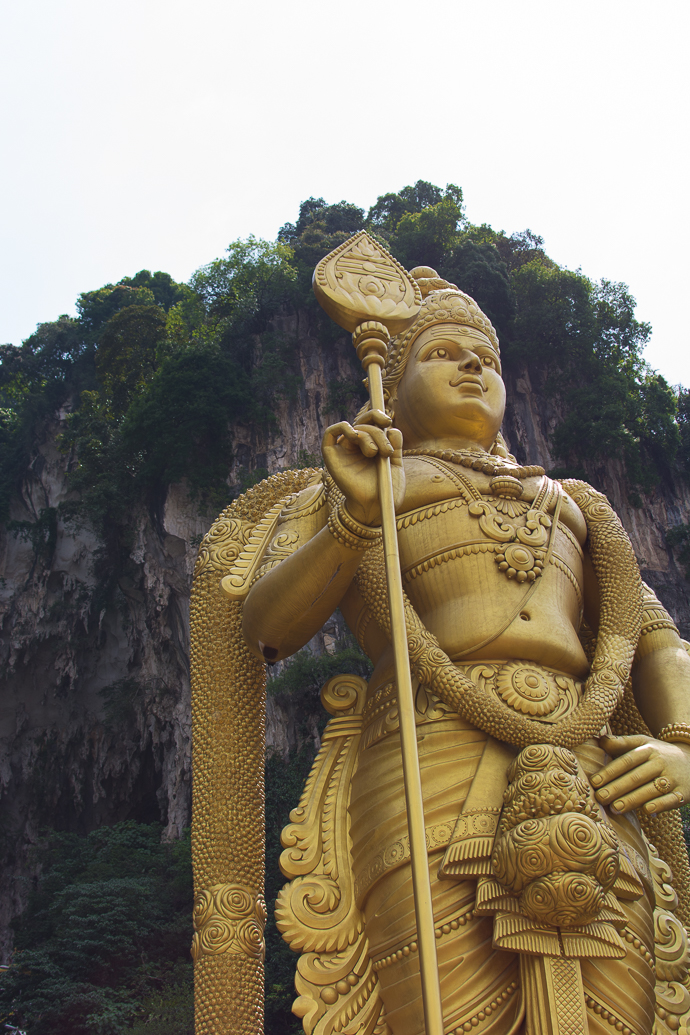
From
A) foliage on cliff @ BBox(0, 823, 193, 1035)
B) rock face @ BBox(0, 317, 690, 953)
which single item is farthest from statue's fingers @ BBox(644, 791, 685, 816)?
rock face @ BBox(0, 317, 690, 953)

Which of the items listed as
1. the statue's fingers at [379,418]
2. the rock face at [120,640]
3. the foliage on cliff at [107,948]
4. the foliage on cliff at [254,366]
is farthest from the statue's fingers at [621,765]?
the foliage on cliff at [254,366]

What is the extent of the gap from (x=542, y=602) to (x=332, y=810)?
101 centimetres

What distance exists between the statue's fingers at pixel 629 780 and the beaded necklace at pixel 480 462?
1.16 meters

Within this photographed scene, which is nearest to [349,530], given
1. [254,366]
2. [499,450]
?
[499,450]

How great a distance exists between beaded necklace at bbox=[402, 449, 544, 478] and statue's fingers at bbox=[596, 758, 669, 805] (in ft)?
3.82

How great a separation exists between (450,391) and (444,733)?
143cm

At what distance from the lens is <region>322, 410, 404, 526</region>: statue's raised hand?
254 centimetres

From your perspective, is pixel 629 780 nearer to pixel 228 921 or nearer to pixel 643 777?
pixel 643 777

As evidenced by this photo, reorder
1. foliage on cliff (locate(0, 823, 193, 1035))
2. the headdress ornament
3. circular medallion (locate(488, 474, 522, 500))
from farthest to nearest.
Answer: foliage on cliff (locate(0, 823, 193, 1035)), the headdress ornament, circular medallion (locate(488, 474, 522, 500))

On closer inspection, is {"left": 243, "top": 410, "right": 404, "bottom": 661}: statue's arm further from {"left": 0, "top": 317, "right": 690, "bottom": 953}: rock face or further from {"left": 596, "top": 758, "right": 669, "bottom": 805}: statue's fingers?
{"left": 0, "top": 317, "right": 690, "bottom": 953}: rock face

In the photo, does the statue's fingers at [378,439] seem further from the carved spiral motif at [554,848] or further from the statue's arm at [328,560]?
the carved spiral motif at [554,848]

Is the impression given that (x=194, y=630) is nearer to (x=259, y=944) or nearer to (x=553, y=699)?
(x=259, y=944)

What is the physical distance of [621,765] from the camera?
2.79m

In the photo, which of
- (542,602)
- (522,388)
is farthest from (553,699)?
(522,388)
